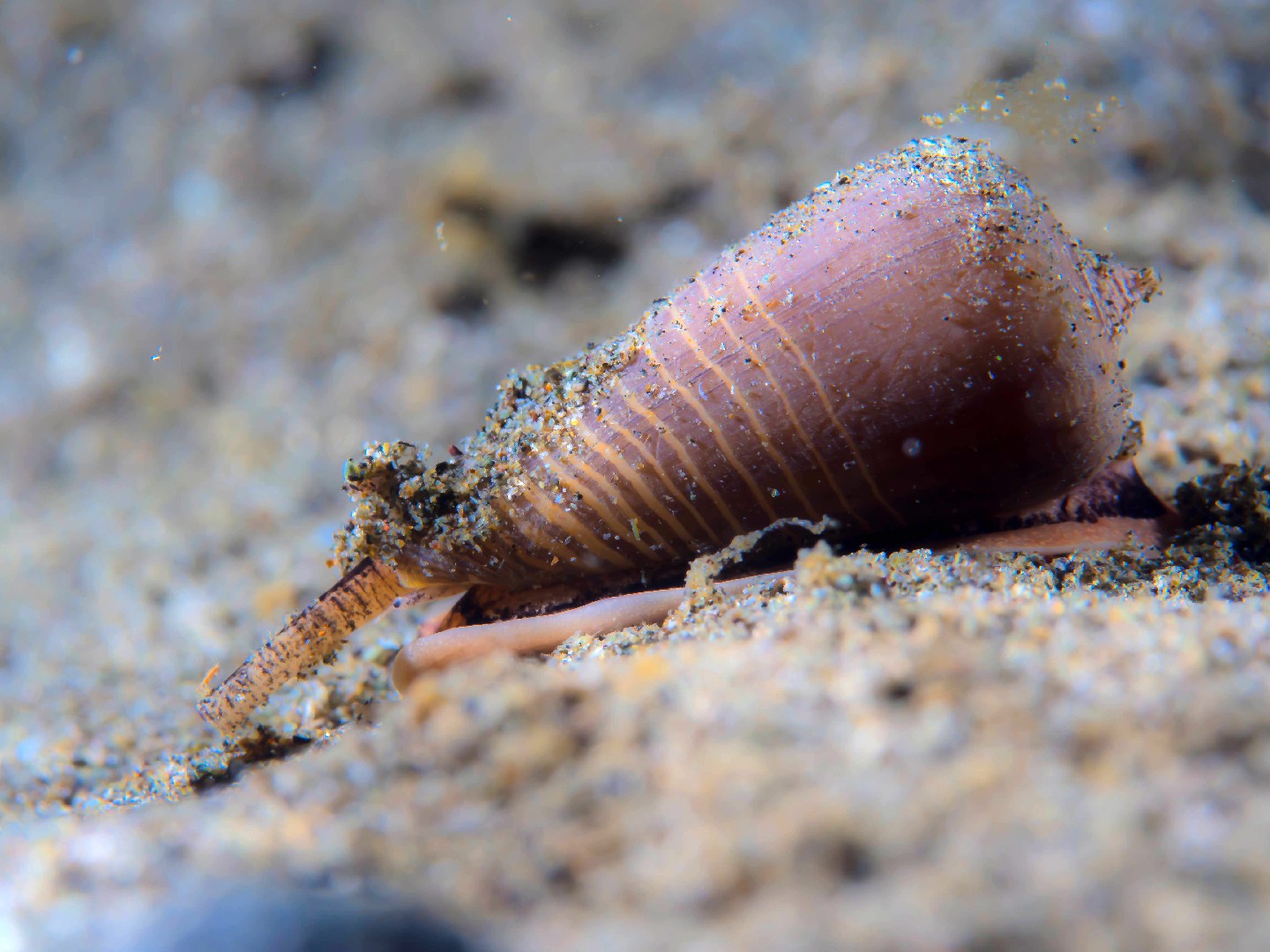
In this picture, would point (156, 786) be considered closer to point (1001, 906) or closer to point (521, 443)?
point (521, 443)

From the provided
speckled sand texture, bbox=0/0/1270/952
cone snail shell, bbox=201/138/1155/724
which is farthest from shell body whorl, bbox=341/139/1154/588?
speckled sand texture, bbox=0/0/1270/952

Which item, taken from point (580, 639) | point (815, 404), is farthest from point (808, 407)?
point (580, 639)

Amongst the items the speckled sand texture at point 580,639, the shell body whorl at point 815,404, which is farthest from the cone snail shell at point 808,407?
the speckled sand texture at point 580,639

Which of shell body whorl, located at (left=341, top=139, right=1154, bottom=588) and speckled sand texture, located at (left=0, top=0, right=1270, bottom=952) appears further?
shell body whorl, located at (left=341, top=139, right=1154, bottom=588)

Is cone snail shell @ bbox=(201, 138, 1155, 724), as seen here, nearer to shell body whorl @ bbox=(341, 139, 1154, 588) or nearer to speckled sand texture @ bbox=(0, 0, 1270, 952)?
shell body whorl @ bbox=(341, 139, 1154, 588)

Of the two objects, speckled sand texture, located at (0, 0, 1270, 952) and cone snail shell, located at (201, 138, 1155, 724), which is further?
cone snail shell, located at (201, 138, 1155, 724)

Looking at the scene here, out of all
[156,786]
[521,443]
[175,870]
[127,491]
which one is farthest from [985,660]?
[127,491]
